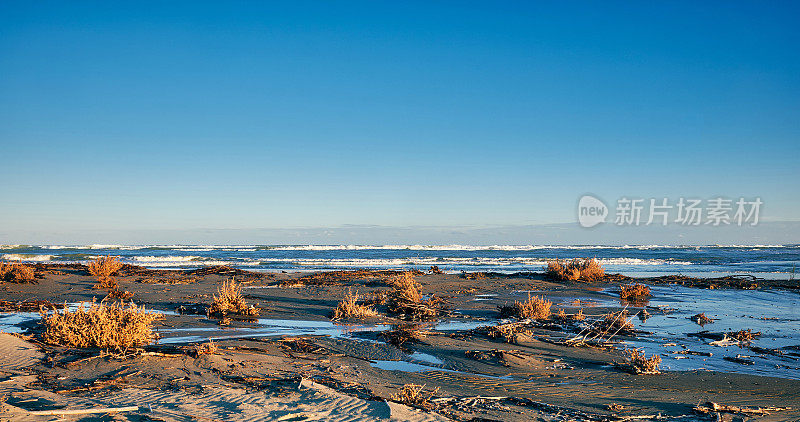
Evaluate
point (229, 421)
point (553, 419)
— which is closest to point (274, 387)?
point (229, 421)

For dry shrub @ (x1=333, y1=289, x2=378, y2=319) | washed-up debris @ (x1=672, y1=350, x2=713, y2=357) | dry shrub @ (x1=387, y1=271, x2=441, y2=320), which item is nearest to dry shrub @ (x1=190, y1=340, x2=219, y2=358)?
dry shrub @ (x1=333, y1=289, x2=378, y2=319)

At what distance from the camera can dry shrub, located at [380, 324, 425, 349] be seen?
889 cm

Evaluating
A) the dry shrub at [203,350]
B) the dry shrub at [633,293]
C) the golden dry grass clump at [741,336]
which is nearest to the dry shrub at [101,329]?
the dry shrub at [203,350]

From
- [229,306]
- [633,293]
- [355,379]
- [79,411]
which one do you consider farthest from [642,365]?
[633,293]

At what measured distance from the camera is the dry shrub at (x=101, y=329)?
7.39 m

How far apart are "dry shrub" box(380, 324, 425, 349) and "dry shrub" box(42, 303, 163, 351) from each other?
3713mm

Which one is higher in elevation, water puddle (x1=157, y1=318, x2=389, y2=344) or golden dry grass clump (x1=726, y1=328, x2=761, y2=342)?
golden dry grass clump (x1=726, y1=328, x2=761, y2=342)

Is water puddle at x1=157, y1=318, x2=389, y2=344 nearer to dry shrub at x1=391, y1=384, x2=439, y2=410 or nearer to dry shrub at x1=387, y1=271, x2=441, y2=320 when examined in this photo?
dry shrub at x1=387, y1=271, x2=441, y2=320

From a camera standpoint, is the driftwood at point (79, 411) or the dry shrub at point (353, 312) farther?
the dry shrub at point (353, 312)

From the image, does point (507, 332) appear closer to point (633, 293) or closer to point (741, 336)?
point (741, 336)

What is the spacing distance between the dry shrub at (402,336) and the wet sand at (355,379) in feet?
0.44

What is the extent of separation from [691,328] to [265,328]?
27.8 feet

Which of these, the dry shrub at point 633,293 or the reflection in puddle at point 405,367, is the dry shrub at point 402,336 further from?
the dry shrub at point 633,293

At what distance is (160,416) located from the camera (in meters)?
4.66
